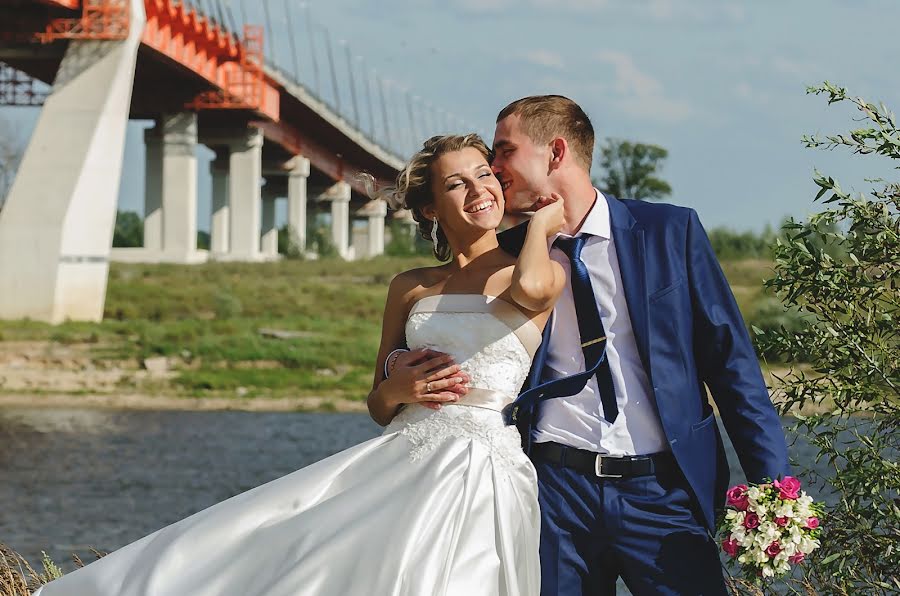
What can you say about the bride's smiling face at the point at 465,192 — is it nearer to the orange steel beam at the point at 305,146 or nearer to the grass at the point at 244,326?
the grass at the point at 244,326

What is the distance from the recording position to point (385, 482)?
4.13 m

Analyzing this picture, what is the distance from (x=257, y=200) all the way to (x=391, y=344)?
4464 centimetres

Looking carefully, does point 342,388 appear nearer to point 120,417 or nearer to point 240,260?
point 120,417

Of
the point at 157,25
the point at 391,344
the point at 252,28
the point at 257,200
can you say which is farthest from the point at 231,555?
the point at 257,200

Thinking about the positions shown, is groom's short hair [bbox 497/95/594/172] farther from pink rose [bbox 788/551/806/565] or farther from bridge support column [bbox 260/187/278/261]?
bridge support column [bbox 260/187/278/261]

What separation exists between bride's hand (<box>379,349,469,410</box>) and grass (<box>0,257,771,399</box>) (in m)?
24.2

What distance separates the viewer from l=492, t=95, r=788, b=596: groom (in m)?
4.02

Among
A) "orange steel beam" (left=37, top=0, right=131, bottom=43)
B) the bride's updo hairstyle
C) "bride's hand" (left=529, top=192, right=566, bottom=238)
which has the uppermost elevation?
"orange steel beam" (left=37, top=0, right=131, bottom=43)

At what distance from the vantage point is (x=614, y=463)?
13.3ft

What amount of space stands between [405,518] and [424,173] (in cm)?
112

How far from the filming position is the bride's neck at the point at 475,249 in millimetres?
4344

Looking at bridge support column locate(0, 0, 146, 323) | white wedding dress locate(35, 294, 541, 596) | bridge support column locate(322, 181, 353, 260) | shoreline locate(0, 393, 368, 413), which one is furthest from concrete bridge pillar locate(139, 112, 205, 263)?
white wedding dress locate(35, 294, 541, 596)

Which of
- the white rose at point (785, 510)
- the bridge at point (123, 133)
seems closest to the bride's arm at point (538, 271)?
the white rose at point (785, 510)

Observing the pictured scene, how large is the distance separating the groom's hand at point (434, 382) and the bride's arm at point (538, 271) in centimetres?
31
